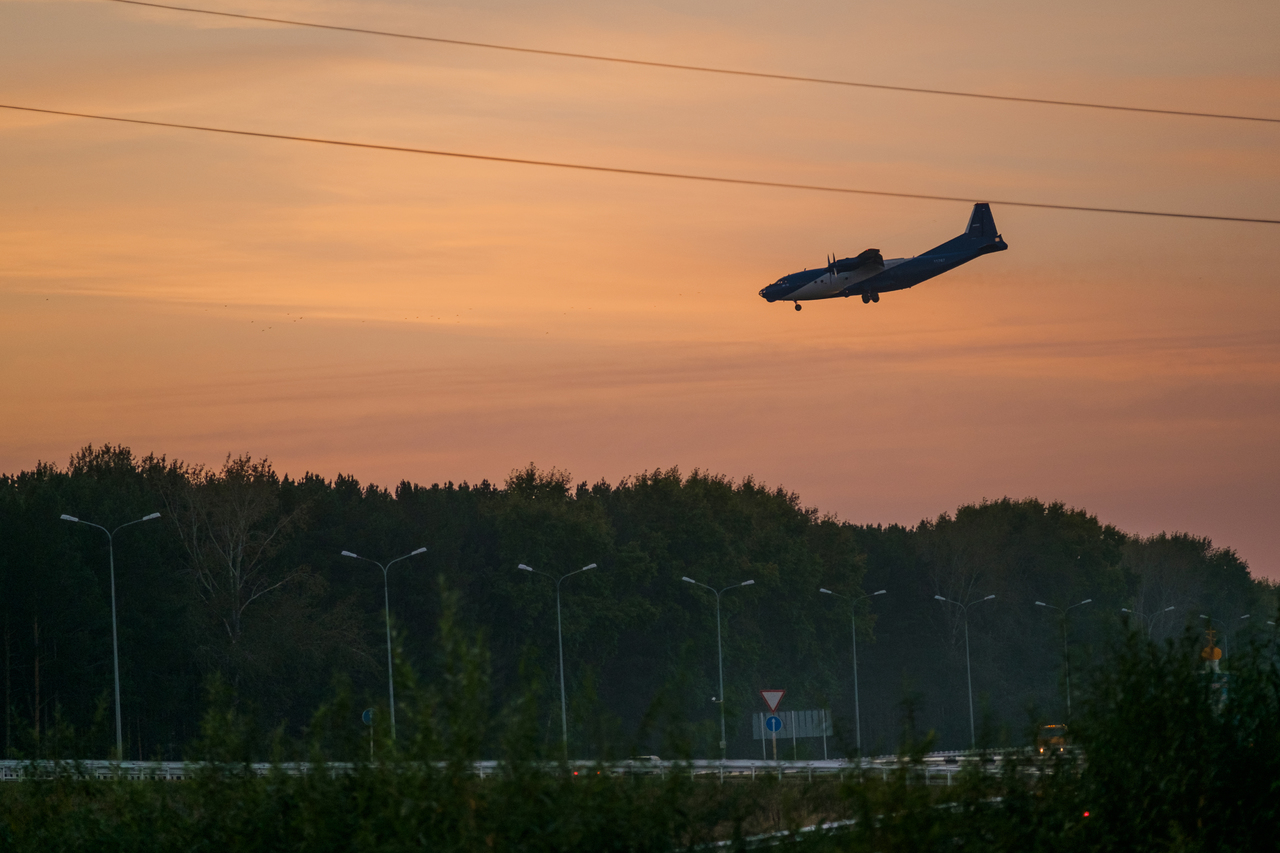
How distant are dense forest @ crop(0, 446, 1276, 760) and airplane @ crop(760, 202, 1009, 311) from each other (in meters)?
15.1

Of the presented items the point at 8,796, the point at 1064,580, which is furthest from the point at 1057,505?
the point at 8,796

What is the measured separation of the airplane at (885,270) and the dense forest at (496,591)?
15.1 metres

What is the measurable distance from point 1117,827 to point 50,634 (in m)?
66.1

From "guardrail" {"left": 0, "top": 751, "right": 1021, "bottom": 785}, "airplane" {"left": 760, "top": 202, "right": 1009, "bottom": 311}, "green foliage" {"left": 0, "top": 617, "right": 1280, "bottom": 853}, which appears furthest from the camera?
"airplane" {"left": 760, "top": 202, "right": 1009, "bottom": 311}

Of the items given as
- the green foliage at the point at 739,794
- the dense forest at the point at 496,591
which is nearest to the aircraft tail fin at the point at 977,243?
the dense forest at the point at 496,591

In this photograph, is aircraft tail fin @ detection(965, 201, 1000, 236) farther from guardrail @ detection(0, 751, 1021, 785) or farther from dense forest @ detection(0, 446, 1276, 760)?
guardrail @ detection(0, 751, 1021, 785)

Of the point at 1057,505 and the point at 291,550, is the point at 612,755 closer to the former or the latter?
the point at 291,550

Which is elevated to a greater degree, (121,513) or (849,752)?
(121,513)

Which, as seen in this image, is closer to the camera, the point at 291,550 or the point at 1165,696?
the point at 1165,696

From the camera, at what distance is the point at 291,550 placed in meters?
90.6

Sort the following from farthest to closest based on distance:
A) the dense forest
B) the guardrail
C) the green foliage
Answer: the dense forest → the guardrail → the green foliage

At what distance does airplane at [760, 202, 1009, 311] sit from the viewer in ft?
185

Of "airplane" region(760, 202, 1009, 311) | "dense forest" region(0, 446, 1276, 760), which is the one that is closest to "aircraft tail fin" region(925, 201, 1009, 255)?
"airplane" region(760, 202, 1009, 311)

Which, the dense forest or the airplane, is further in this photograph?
the dense forest
